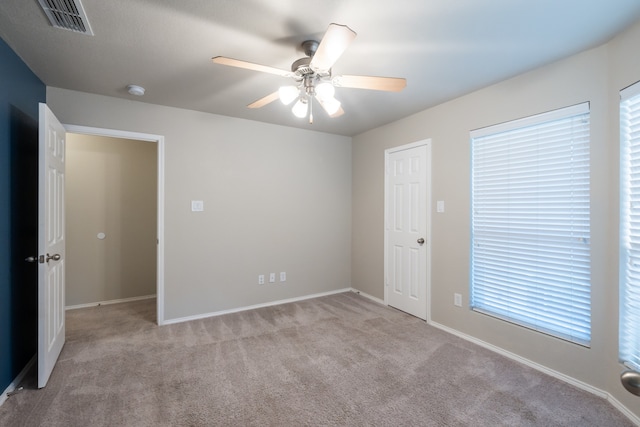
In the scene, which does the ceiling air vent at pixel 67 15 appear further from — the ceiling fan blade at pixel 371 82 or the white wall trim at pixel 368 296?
the white wall trim at pixel 368 296

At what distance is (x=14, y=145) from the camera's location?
6.87 ft

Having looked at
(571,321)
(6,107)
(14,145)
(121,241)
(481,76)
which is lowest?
(571,321)

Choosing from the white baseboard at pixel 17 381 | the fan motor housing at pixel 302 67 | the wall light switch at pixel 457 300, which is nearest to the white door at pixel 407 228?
the wall light switch at pixel 457 300

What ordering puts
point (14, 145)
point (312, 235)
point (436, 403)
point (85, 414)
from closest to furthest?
1. point (85, 414)
2. point (436, 403)
3. point (14, 145)
4. point (312, 235)

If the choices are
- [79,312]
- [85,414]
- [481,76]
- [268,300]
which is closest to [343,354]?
[268,300]

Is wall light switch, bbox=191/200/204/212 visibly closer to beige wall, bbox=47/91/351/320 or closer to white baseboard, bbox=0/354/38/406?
beige wall, bbox=47/91/351/320

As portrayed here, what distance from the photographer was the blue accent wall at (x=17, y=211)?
194cm

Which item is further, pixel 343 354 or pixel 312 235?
pixel 312 235

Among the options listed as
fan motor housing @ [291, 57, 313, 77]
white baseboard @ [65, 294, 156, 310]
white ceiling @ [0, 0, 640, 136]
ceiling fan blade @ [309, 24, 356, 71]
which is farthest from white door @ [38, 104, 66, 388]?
ceiling fan blade @ [309, 24, 356, 71]

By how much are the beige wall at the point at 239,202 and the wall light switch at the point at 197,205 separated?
4 cm

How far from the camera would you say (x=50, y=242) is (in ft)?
7.27

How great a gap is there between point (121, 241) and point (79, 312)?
98 centimetres

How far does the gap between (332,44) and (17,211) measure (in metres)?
2.58

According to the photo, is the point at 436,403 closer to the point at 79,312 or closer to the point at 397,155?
the point at 397,155
